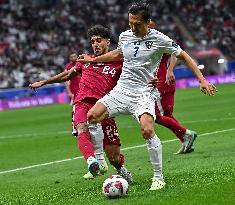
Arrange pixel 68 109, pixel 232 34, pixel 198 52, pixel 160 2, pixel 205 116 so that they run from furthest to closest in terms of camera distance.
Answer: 1. pixel 160 2
2. pixel 232 34
3. pixel 198 52
4. pixel 68 109
5. pixel 205 116

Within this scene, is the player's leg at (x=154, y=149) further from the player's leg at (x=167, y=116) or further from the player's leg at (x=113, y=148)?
the player's leg at (x=167, y=116)

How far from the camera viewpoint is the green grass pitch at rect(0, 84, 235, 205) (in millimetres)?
8453

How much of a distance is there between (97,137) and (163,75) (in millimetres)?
3372

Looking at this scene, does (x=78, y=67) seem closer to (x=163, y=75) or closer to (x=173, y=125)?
(x=163, y=75)

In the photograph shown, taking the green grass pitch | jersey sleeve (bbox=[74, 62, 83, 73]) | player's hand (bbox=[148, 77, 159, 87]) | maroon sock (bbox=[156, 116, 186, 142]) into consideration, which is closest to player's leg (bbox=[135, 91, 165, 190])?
the green grass pitch

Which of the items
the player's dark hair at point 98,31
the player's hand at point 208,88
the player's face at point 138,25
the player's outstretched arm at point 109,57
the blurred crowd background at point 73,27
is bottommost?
the blurred crowd background at point 73,27

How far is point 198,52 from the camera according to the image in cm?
4728

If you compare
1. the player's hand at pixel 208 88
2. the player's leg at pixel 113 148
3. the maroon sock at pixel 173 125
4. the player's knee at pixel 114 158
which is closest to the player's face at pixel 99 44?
the player's leg at pixel 113 148

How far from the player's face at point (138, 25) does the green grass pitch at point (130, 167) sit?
190 cm

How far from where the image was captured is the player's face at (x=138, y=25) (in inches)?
362

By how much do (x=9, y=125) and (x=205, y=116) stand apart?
736 cm

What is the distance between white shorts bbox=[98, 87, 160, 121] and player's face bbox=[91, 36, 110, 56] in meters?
1.03

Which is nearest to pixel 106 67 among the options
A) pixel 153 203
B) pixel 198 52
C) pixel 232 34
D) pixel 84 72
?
pixel 84 72

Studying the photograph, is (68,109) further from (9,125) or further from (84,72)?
(84,72)
